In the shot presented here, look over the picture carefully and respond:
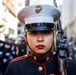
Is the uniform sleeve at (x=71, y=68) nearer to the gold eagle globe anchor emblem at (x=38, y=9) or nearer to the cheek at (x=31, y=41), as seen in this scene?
the cheek at (x=31, y=41)

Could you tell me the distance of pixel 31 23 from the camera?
2.37 metres

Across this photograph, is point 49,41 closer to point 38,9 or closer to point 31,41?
point 31,41

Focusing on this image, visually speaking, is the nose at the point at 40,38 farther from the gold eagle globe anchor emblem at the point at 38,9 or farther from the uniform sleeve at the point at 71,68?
the uniform sleeve at the point at 71,68

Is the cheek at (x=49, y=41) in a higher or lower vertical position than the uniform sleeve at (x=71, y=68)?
higher

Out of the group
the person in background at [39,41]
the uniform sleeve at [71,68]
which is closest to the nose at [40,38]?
the person in background at [39,41]

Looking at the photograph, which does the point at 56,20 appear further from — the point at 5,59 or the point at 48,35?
the point at 5,59

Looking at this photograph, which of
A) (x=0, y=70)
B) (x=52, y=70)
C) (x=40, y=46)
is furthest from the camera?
(x=0, y=70)

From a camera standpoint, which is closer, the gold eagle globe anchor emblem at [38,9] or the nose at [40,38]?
the nose at [40,38]

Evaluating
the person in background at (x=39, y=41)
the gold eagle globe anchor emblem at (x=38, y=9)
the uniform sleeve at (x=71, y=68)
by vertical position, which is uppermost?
the gold eagle globe anchor emblem at (x=38, y=9)

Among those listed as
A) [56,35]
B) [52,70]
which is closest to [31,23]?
[56,35]

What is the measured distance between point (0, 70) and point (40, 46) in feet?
12.5

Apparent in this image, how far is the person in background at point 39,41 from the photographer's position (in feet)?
7.55

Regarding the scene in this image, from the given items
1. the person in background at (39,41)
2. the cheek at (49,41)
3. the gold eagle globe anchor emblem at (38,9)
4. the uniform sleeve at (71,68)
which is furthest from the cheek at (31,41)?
the uniform sleeve at (71,68)

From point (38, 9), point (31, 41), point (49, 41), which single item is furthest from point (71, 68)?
point (38, 9)
